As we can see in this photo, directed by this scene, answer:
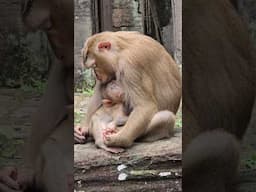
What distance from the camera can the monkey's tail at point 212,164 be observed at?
6.14 ft

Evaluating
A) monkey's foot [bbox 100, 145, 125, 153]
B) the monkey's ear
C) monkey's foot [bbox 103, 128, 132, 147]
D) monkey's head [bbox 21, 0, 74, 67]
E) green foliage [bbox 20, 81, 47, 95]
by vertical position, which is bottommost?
monkey's foot [bbox 100, 145, 125, 153]

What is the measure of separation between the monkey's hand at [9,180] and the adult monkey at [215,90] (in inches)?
27.8

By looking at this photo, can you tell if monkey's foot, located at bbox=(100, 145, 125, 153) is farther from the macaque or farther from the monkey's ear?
the monkey's ear

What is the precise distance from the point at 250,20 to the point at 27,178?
113 centimetres

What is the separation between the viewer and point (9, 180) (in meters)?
1.87

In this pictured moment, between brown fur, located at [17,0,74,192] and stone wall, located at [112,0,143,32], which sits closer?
brown fur, located at [17,0,74,192]

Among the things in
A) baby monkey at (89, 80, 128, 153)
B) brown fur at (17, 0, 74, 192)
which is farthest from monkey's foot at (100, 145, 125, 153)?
brown fur at (17, 0, 74, 192)

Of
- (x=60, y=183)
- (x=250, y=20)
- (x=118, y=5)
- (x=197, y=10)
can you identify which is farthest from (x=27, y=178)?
(x=250, y=20)

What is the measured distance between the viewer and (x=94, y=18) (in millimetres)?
1978

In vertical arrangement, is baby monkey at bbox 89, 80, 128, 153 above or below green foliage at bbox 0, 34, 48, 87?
below

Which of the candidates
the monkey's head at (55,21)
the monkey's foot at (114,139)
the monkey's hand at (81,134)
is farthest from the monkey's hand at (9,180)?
the monkey's head at (55,21)

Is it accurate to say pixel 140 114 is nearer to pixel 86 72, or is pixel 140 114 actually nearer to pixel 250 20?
pixel 86 72

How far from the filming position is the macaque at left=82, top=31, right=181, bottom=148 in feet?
6.22

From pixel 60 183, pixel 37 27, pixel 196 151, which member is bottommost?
pixel 60 183
